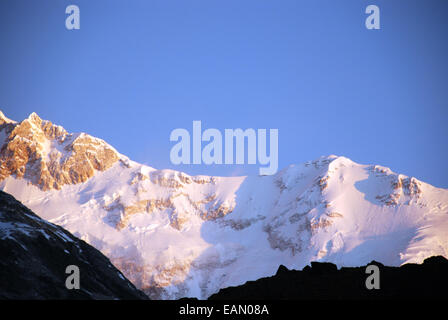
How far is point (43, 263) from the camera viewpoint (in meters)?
127

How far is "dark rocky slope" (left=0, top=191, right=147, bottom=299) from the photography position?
113125 millimetres

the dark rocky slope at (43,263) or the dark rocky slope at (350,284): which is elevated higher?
the dark rocky slope at (43,263)

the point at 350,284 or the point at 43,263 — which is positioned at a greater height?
the point at 43,263

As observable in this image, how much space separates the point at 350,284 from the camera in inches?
3691

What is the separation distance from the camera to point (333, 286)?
94062 mm

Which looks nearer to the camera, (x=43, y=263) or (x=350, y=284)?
(x=350, y=284)

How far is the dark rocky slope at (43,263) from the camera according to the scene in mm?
113125

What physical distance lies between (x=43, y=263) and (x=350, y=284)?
220 feet

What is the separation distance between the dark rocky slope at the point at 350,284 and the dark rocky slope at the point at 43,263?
36087 mm

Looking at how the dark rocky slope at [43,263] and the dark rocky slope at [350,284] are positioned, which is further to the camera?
the dark rocky slope at [43,263]
